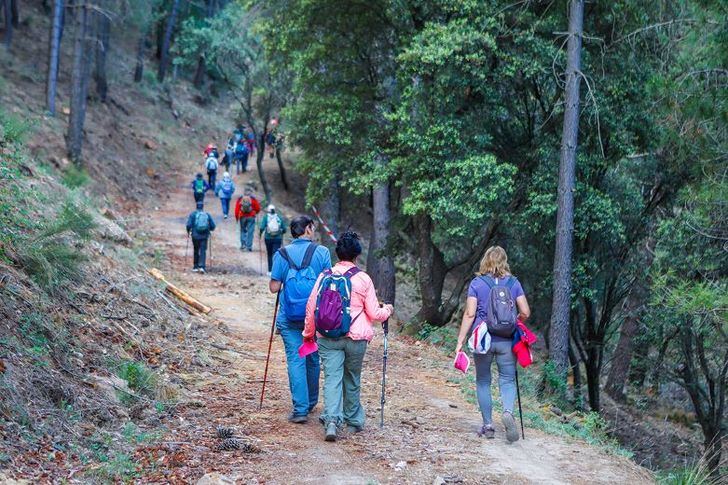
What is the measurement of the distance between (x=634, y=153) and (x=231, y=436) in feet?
35.1

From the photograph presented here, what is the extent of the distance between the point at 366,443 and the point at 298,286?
158 cm

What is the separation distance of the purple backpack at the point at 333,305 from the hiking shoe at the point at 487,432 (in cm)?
192

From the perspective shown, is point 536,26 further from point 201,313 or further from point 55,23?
point 55,23

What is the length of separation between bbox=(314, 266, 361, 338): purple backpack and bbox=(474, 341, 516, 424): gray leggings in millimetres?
1492

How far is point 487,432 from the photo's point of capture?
8070 millimetres

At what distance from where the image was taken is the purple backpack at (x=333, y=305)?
23.4ft

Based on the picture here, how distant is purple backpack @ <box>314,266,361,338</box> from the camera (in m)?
7.13

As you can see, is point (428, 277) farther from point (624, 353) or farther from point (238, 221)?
point (238, 221)

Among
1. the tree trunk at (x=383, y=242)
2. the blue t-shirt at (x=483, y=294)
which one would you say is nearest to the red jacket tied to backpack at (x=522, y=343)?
the blue t-shirt at (x=483, y=294)

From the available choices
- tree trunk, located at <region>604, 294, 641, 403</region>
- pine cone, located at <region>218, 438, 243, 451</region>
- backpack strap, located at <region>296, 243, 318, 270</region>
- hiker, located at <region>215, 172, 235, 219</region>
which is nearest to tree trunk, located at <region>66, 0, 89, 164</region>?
hiker, located at <region>215, 172, 235, 219</region>

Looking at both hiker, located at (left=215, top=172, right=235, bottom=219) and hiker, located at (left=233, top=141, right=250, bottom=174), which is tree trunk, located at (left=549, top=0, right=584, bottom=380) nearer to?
hiker, located at (left=215, top=172, right=235, bottom=219)

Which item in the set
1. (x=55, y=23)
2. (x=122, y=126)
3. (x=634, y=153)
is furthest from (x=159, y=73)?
(x=634, y=153)

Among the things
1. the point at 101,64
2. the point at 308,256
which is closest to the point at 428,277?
the point at 308,256

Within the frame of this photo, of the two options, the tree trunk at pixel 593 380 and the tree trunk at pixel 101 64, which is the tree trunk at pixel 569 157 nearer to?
the tree trunk at pixel 593 380
